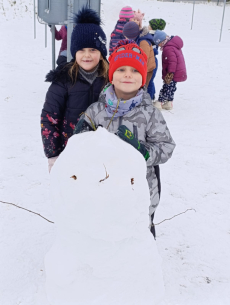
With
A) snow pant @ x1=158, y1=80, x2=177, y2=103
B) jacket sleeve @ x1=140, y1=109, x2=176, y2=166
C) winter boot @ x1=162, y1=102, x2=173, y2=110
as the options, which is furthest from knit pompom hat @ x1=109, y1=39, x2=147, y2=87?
winter boot @ x1=162, y1=102, x2=173, y2=110

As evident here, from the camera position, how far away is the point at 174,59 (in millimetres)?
5473

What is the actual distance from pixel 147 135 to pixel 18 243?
A: 4.64ft

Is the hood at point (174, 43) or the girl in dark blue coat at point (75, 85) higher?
the hood at point (174, 43)

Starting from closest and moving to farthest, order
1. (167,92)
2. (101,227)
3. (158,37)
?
(101,227)
(158,37)
(167,92)

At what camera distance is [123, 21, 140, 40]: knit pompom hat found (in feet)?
15.5

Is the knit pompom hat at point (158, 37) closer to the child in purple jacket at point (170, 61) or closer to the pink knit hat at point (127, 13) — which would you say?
the child in purple jacket at point (170, 61)

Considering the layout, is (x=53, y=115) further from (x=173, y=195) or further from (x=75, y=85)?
(x=173, y=195)

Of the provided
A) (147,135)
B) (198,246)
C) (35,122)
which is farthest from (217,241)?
(35,122)

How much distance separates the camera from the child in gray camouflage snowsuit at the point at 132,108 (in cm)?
164

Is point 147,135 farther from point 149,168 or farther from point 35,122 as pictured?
point 35,122

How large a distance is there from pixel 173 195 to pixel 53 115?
169cm

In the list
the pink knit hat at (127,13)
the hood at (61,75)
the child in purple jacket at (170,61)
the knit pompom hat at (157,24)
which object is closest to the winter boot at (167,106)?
the child in purple jacket at (170,61)

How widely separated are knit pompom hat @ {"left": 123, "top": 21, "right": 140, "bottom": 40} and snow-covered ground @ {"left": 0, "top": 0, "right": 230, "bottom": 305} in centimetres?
154

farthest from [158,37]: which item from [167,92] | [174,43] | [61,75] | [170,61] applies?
[61,75]
